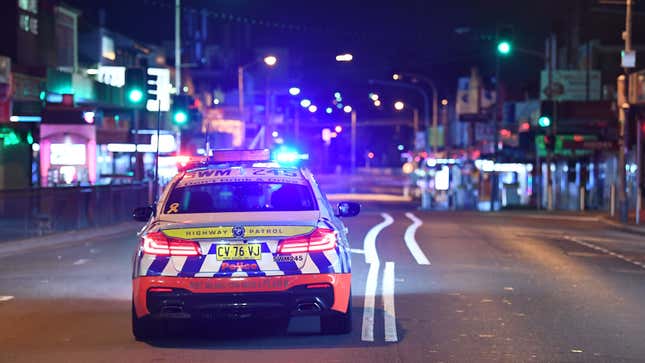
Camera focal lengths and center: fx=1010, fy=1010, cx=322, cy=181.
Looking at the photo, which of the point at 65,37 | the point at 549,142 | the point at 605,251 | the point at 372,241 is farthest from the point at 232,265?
the point at 65,37

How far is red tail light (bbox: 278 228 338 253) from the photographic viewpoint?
9102 mm

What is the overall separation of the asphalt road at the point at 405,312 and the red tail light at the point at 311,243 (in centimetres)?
92

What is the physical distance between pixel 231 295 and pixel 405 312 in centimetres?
309

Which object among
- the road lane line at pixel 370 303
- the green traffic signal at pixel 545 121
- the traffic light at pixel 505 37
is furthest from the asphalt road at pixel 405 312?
the green traffic signal at pixel 545 121

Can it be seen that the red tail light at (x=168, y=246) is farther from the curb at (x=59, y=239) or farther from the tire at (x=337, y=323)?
the curb at (x=59, y=239)

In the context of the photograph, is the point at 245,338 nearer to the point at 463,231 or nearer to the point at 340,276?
the point at 340,276

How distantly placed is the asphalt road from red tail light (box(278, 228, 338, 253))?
0.92 metres

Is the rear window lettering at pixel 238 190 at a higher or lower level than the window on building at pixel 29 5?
lower

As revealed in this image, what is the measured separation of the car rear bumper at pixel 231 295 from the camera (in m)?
9.01

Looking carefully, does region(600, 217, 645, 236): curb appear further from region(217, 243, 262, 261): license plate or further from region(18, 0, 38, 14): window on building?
region(18, 0, 38, 14): window on building

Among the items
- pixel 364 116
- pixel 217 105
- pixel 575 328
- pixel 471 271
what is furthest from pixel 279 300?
pixel 364 116

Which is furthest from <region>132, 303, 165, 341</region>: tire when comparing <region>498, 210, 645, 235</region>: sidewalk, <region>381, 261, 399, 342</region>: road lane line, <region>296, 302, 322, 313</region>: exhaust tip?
<region>498, 210, 645, 235</region>: sidewalk

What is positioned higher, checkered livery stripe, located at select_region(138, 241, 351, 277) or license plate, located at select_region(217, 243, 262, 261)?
license plate, located at select_region(217, 243, 262, 261)

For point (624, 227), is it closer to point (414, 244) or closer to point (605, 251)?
point (605, 251)
